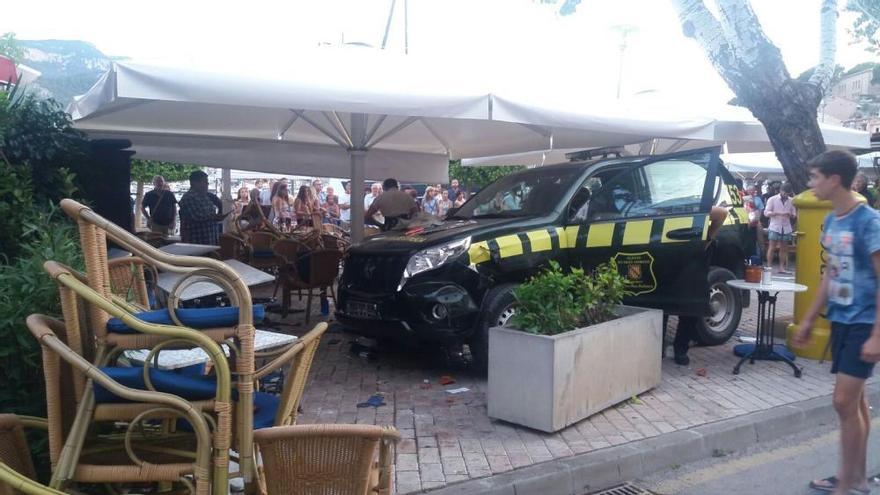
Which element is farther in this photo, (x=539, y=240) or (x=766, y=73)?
(x=766, y=73)

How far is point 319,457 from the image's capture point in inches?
111

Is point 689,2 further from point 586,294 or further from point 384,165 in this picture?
point 384,165

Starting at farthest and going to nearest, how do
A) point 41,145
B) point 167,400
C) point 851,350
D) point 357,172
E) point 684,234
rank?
point 357,172 < point 684,234 < point 41,145 < point 851,350 < point 167,400

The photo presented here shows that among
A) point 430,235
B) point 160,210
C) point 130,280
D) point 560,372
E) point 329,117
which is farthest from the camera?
point 160,210

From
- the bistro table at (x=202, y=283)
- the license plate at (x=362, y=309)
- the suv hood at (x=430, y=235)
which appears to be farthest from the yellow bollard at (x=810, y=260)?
the bistro table at (x=202, y=283)

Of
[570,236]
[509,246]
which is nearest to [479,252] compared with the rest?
[509,246]

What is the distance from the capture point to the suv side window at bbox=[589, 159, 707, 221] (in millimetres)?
6797

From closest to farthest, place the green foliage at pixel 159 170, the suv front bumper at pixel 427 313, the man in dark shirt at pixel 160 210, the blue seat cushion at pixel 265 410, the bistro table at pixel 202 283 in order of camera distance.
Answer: the blue seat cushion at pixel 265 410
the bistro table at pixel 202 283
the suv front bumper at pixel 427 313
the man in dark shirt at pixel 160 210
the green foliage at pixel 159 170

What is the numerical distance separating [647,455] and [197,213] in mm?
6289

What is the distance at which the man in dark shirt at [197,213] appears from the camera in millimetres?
8883

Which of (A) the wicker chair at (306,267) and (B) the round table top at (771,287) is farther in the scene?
(A) the wicker chair at (306,267)

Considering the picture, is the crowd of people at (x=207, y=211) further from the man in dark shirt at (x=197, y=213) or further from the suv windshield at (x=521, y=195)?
the suv windshield at (x=521, y=195)

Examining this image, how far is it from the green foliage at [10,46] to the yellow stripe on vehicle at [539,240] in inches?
1018

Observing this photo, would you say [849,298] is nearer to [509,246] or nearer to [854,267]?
[854,267]
